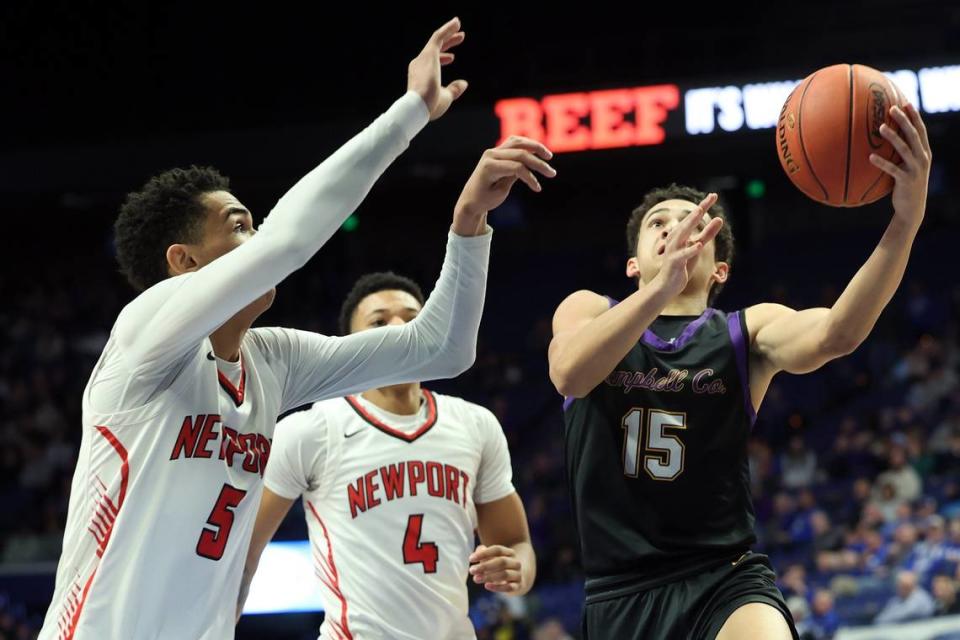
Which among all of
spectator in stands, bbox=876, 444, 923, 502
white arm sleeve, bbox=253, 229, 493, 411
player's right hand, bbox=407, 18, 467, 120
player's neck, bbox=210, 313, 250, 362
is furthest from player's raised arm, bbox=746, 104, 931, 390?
spectator in stands, bbox=876, 444, 923, 502

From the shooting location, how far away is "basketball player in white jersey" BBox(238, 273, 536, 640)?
4188 millimetres

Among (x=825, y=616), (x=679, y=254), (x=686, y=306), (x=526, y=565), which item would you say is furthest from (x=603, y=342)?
(x=825, y=616)

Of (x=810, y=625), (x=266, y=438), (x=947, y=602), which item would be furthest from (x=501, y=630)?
(x=266, y=438)

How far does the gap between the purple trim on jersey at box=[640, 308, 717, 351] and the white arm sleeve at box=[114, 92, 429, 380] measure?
4.28 feet

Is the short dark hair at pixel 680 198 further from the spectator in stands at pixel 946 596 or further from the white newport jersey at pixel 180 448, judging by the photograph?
the spectator in stands at pixel 946 596

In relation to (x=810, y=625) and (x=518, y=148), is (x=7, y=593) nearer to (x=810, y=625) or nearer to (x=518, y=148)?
(x=810, y=625)

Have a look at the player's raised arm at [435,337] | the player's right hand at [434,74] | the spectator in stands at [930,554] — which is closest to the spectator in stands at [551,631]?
the spectator in stands at [930,554]

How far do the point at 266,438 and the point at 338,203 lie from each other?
0.72m

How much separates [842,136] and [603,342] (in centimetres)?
96

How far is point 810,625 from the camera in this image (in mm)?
9266

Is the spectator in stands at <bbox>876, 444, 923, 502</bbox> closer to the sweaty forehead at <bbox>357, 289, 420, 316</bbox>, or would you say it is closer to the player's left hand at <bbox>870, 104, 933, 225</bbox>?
the sweaty forehead at <bbox>357, 289, 420, 316</bbox>

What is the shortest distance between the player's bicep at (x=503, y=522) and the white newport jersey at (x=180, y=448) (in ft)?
5.68

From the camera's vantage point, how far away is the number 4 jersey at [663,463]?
3.48 m

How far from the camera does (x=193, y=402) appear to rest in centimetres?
279
